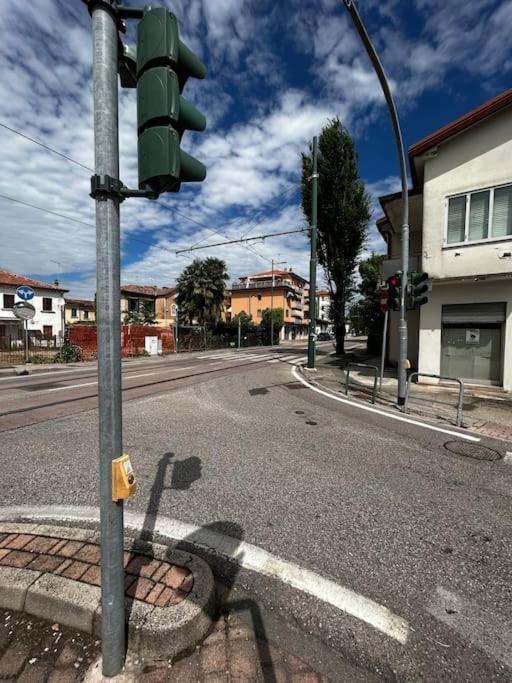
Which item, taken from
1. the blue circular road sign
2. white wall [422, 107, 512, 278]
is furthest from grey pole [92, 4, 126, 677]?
the blue circular road sign

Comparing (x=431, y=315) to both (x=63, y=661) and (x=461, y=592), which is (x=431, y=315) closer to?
(x=461, y=592)

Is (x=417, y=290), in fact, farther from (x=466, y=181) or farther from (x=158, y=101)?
(x=158, y=101)

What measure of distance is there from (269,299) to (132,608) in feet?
202

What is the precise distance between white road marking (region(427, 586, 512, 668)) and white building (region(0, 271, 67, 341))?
36665mm

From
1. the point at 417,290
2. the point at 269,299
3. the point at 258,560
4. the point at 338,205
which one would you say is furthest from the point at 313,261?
the point at 269,299

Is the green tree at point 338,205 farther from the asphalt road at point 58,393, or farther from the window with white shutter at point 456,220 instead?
the asphalt road at point 58,393

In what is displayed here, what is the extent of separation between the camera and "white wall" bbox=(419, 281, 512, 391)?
947cm

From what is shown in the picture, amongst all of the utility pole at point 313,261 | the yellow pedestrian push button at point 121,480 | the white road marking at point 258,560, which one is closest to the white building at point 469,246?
the utility pole at point 313,261

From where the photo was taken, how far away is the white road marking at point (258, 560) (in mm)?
2053

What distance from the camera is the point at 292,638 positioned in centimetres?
190

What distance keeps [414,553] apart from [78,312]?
5519cm

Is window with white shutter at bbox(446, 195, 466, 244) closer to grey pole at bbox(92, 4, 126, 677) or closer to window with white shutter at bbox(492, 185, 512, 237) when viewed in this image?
window with white shutter at bbox(492, 185, 512, 237)

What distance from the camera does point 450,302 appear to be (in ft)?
34.4

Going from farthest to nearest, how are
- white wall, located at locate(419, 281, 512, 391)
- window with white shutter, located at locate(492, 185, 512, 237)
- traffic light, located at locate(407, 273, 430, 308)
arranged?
1. white wall, located at locate(419, 281, 512, 391)
2. window with white shutter, located at locate(492, 185, 512, 237)
3. traffic light, located at locate(407, 273, 430, 308)
